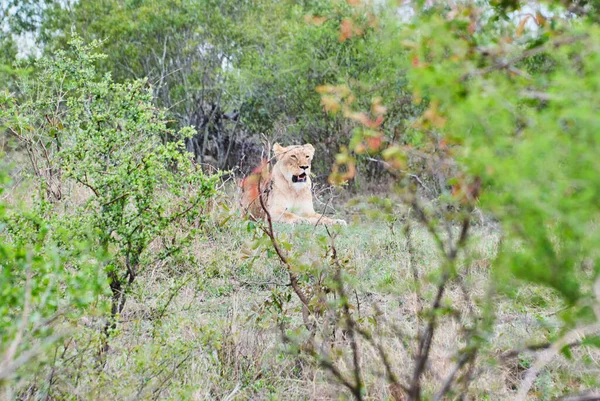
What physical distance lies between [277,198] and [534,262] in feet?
23.5

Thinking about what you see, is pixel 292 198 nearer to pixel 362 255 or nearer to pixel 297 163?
pixel 297 163

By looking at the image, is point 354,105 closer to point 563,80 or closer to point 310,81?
point 310,81

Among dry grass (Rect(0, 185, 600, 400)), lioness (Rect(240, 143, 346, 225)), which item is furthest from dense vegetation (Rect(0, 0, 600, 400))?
lioness (Rect(240, 143, 346, 225))

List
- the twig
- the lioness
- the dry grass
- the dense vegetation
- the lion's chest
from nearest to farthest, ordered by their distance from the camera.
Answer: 1. the dense vegetation
2. the dry grass
3. the twig
4. the lioness
5. the lion's chest

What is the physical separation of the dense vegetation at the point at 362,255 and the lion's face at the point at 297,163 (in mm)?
1544

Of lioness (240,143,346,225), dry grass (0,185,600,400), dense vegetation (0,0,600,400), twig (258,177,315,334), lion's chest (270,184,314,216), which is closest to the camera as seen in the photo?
dense vegetation (0,0,600,400)

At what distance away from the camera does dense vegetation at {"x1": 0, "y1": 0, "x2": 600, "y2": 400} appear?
4.72ft

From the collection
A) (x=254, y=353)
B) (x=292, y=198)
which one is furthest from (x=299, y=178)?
(x=254, y=353)

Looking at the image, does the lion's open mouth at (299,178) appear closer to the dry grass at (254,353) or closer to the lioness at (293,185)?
Answer: the lioness at (293,185)

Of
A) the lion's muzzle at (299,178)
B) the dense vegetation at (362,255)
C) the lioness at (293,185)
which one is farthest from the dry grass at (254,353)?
the lion's muzzle at (299,178)

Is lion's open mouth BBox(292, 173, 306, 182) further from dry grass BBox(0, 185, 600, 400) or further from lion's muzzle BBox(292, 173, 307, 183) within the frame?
dry grass BBox(0, 185, 600, 400)

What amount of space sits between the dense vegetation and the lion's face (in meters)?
1.54

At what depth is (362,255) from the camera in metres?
5.84

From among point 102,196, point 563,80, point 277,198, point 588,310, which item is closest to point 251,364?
point 102,196
